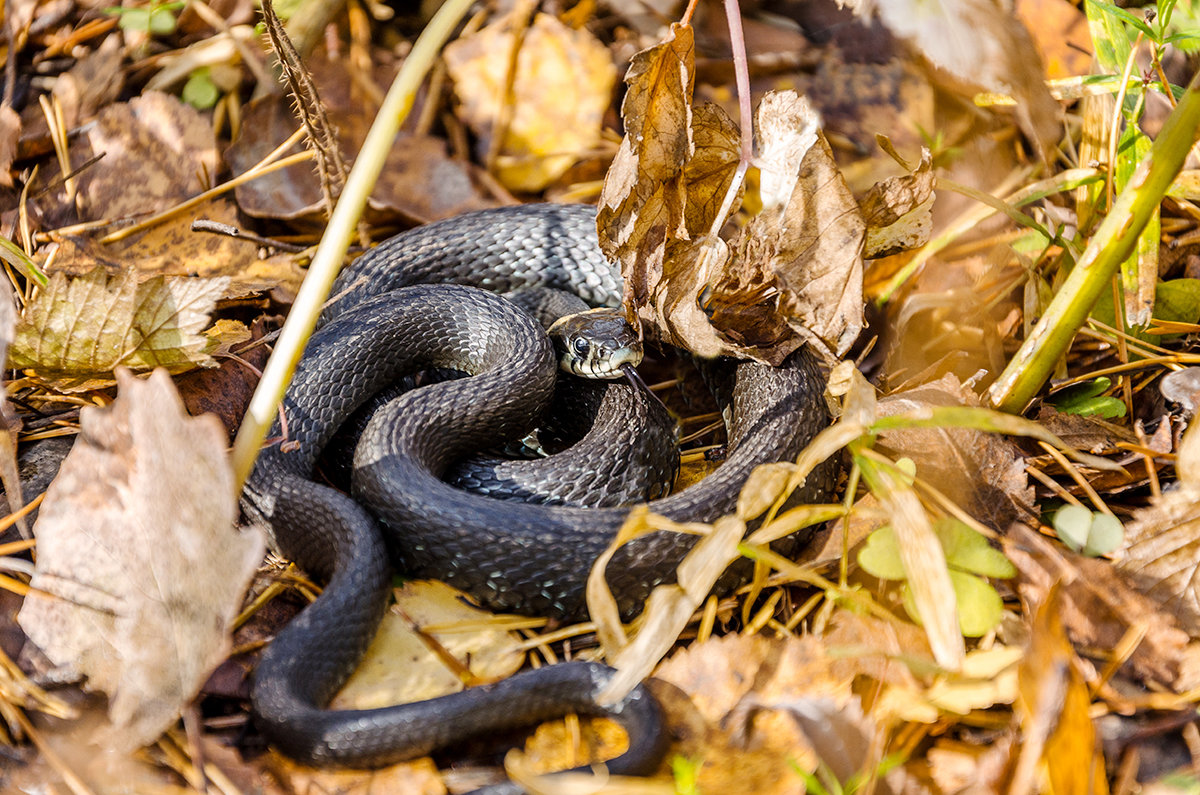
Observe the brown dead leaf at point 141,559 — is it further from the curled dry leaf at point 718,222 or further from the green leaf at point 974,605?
the green leaf at point 974,605

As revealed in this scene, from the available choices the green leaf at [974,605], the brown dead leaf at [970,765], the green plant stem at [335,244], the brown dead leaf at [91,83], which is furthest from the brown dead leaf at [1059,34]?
the brown dead leaf at [91,83]

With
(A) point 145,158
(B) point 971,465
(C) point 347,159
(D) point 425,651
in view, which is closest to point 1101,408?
(B) point 971,465

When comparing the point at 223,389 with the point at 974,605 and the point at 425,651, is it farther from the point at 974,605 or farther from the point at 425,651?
the point at 974,605

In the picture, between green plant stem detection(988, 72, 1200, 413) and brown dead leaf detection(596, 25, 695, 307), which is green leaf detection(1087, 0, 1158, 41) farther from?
brown dead leaf detection(596, 25, 695, 307)

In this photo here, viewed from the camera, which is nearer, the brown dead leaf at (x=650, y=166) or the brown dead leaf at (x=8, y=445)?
the brown dead leaf at (x=8, y=445)

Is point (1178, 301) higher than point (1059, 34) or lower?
lower

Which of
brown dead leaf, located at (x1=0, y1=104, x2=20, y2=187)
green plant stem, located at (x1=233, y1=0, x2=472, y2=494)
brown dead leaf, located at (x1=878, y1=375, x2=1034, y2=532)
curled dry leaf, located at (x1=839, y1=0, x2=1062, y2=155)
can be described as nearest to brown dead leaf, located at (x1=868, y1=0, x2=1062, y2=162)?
curled dry leaf, located at (x1=839, y1=0, x2=1062, y2=155)

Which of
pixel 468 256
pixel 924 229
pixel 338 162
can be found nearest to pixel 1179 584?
pixel 924 229
